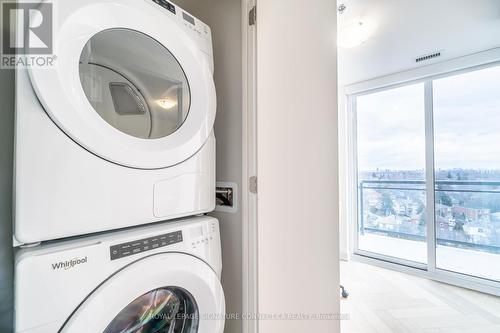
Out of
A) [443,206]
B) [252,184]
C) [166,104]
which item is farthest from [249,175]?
[443,206]

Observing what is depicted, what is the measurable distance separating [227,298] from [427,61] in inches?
121

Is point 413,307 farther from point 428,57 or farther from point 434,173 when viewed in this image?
point 428,57

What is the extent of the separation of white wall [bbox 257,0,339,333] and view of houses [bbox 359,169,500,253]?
86.3 inches

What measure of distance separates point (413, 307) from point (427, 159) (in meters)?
1.61

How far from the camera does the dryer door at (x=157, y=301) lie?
1.82 ft

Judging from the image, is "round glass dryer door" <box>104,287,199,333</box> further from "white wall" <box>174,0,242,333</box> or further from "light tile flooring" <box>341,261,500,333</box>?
"light tile flooring" <box>341,261,500,333</box>

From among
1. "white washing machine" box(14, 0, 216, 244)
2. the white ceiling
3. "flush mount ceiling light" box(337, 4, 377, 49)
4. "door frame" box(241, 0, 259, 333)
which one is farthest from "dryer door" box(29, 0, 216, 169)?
"flush mount ceiling light" box(337, 4, 377, 49)

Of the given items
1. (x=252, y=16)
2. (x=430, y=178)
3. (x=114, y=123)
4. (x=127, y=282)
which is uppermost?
(x=252, y=16)

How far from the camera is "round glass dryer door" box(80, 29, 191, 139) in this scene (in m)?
0.72

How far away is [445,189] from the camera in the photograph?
103 inches

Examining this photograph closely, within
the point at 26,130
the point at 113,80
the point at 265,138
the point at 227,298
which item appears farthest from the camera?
the point at 227,298

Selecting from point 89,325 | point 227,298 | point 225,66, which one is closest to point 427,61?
point 225,66

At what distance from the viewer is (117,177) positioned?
637 mm

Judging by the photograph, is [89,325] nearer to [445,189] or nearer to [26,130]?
[26,130]
